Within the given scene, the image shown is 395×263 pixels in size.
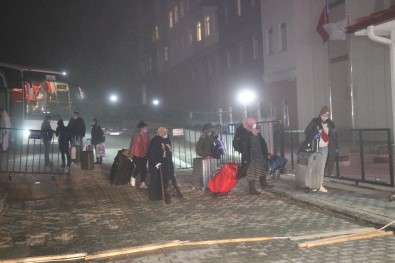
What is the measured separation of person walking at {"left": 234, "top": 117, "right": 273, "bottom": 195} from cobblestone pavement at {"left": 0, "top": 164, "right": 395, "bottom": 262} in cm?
48

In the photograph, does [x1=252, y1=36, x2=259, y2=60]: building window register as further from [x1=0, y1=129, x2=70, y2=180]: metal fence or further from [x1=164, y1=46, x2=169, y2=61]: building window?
[x1=164, y1=46, x2=169, y2=61]: building window

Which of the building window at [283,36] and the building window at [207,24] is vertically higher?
the building window at [207,24]

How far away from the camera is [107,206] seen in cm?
1002

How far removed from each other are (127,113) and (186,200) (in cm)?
3944

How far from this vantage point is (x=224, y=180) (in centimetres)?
1066

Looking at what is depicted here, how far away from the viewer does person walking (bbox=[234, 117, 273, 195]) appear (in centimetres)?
1070

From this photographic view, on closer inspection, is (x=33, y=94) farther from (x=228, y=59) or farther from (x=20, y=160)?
(x=228, y=59)

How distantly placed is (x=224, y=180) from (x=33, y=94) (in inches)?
540

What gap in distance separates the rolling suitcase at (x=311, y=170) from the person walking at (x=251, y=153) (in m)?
0.84

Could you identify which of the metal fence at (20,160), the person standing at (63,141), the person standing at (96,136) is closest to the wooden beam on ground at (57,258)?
the metal fence at (20,160)

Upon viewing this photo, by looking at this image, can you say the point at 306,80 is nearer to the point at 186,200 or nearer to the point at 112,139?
Answer: the point at 112,139

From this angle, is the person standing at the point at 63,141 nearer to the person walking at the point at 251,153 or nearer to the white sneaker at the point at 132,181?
the white sneaker at the point at 132,181

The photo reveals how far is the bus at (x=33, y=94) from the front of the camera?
20234mm

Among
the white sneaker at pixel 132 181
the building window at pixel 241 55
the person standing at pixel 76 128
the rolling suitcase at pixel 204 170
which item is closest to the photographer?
the rolling suitcase at pixel 204 170
